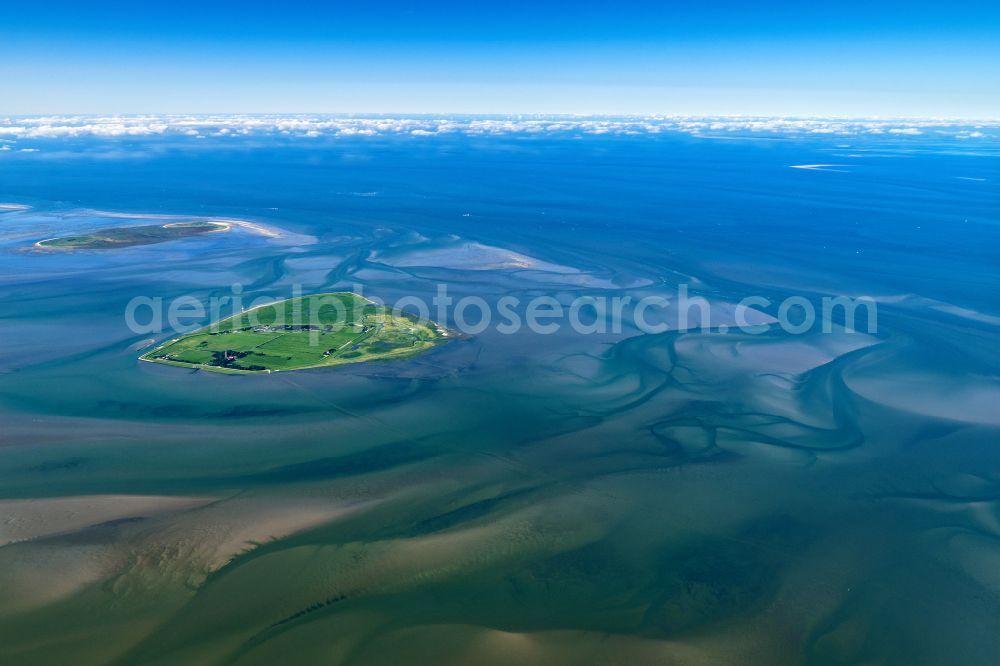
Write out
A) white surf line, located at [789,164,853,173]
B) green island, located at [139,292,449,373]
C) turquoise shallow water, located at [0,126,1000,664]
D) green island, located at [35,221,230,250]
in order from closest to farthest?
turquoise shallow water, located at [0,126,1000,664] → green island, located at [139,292,449,373] → green island, located at [35,221,230,250] → white surf line, located at [789,164,853,173]

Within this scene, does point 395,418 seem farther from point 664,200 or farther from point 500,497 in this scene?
point 664,200

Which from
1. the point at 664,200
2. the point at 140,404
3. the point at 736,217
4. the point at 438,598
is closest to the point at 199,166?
the point at 664,200

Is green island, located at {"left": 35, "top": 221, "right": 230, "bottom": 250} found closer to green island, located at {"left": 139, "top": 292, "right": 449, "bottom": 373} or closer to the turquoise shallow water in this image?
the turquoise shallow water

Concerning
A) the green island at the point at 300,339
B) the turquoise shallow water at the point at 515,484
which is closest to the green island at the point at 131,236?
the turquoise shallow water at the point at 515,484

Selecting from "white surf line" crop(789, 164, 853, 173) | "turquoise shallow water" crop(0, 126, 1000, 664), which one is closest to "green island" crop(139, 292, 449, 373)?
"turquoise shallow water" crop(0, 126, 1000, 664)

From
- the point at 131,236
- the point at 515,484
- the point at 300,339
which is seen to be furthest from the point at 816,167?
the point at 515,484

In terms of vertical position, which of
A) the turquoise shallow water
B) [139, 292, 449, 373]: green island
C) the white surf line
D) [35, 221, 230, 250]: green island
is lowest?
the turquoise shallow water
